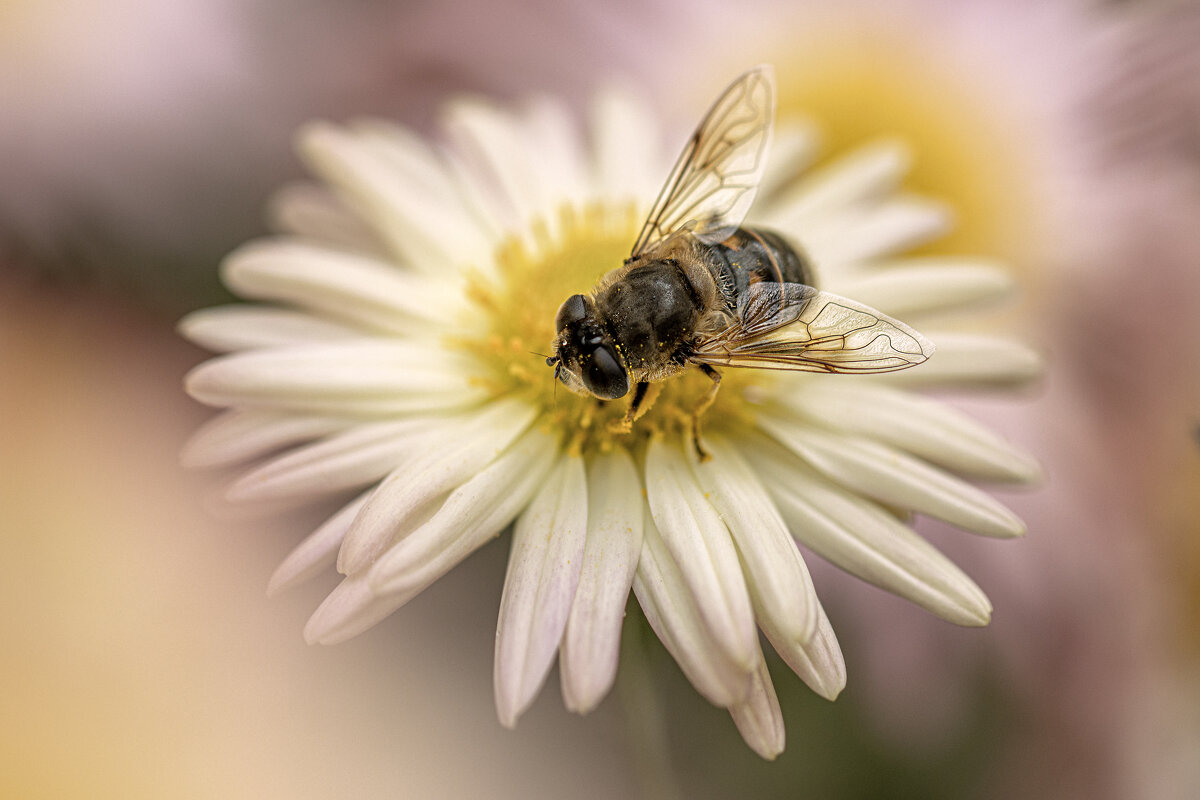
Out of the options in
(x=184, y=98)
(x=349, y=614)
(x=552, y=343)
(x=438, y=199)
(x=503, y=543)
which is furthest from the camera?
(x=184, y=98)

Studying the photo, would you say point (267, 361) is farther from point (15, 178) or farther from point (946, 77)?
point (946, 77)

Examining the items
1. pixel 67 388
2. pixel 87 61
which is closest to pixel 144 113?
pixel 87 61

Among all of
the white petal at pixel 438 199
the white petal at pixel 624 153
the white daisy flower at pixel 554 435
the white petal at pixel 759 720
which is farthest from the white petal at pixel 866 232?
the white petal at pixel 759 720

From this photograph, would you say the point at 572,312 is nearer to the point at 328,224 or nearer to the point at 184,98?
the point at 328,224

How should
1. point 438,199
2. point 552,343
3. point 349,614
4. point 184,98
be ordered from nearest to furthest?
point 349,614
point 552,343
point 438,199
point 184,98

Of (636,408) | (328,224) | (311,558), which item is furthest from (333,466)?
(328,224)

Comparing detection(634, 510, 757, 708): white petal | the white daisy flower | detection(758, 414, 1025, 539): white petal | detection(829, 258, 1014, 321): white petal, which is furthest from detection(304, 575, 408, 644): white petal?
detection(829, 258, 1014, 321): white petal

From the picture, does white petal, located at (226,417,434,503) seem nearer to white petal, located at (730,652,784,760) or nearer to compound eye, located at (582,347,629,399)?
compound eye, located at (582,347,629,399)
